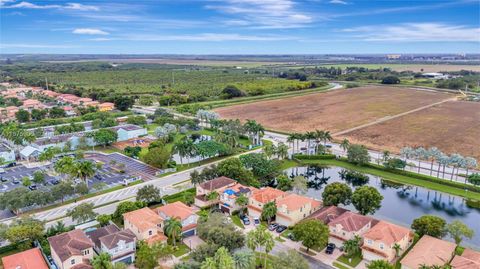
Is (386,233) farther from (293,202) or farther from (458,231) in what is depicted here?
(293,202)

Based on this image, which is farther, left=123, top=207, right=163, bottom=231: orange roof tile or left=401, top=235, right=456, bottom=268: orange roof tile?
left=123, top=207, right=163, bottom=231: orange roof tile

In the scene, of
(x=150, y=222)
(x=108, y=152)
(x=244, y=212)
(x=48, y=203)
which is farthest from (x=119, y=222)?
(x=108, y=152)

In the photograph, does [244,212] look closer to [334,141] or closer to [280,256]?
Result: [280,256]

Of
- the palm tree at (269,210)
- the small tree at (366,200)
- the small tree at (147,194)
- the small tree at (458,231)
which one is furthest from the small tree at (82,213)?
the small tree at (458,231)

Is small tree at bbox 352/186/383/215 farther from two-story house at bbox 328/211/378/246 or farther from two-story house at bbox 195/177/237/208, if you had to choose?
two-story house at bbox 195/177/237/208

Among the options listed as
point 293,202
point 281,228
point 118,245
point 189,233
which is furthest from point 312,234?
point 118,245

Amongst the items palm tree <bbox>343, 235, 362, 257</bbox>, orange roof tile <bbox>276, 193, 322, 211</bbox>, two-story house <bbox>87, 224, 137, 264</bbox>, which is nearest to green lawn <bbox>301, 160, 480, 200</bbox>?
orange roof tile <bbox>276, 193, 322, 211</bbox>
